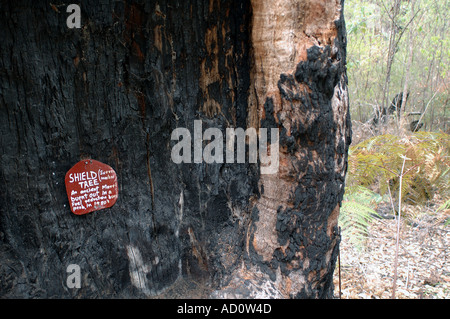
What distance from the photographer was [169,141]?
149cm

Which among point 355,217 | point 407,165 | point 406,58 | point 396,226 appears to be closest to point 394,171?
point 407,165

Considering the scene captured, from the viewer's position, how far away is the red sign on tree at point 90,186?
1342 mm

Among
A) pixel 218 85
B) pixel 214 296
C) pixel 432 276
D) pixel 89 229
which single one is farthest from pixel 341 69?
pixel 432 276

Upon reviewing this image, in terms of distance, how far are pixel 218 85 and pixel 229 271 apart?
0.98 m

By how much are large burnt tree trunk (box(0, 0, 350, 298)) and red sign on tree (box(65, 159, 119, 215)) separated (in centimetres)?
3

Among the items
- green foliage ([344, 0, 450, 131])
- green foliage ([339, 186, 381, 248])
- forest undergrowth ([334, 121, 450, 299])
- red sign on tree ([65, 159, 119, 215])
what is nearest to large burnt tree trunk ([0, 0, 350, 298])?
red sign on tree ([65, 159, 119, 215])

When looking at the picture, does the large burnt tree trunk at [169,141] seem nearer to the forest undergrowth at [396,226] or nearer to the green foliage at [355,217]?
the green foliage at [355,217]

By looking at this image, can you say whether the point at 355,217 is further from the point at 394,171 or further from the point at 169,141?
the point at 169,141

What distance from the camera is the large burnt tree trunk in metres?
1.22

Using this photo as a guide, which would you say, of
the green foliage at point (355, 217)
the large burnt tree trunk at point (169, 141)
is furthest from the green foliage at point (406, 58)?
the large burnt tree trunk at point (169, 141)

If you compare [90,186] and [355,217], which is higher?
[90,186]

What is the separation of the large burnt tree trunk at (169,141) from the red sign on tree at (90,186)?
3cm

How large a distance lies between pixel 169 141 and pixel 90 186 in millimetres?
430

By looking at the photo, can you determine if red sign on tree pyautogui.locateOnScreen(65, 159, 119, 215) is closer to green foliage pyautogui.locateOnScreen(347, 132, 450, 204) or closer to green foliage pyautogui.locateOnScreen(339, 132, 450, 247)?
green foliage pyautogui.locateOnScreen(339, 132, 450, 247)
